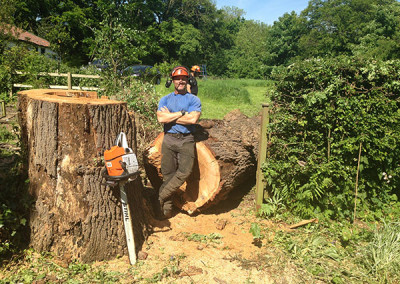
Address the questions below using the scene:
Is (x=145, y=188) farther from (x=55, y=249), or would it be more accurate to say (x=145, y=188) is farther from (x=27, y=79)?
(x=27, y=79)

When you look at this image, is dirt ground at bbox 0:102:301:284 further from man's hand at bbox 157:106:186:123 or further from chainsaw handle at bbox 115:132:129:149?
man's hand at bbox 157:106:186:123

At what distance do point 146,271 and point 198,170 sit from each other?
161cm

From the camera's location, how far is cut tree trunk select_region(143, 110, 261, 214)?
409 centimetres

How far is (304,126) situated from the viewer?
13.0ft

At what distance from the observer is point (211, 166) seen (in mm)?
4102

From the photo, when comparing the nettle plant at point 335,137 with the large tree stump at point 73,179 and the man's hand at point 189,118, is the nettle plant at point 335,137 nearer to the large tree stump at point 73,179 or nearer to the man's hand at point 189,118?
the man's hand at point 189,118

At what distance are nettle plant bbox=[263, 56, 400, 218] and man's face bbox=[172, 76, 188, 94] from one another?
1.24 meters

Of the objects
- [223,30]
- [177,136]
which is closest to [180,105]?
[177,136]

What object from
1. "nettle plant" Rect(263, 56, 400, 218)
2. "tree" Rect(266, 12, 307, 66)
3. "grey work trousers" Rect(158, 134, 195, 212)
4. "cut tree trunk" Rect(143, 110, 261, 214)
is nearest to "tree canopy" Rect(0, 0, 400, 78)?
"tree" Rect(266, 12, 307, 66)

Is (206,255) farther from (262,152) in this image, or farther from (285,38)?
(285,38)

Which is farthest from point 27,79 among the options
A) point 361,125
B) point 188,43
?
point 188,43

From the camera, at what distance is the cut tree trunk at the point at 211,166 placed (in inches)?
161

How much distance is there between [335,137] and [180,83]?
83.4 inches

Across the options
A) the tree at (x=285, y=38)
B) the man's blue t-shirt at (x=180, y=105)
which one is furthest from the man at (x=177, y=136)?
the tree at (x=285, y=38)
